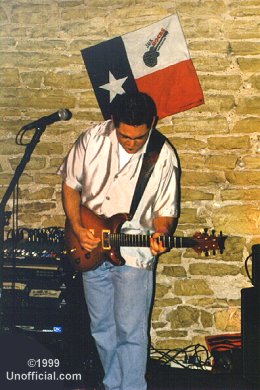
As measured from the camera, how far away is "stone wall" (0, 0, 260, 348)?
3.70 metres

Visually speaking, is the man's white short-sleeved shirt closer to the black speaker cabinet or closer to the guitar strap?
the guitar strap

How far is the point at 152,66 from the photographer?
12.2 ft

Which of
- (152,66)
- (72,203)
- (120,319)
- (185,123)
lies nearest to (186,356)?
(120,319)

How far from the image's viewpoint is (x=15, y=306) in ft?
11.0

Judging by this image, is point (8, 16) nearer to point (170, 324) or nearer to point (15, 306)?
point (15, 306)

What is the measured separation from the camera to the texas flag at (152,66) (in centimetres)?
369

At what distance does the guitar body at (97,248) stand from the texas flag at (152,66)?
36.6 inches

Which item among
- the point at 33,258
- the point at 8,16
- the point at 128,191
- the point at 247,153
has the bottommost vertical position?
the point at 33,258

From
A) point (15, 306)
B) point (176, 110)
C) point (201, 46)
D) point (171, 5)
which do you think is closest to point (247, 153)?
point (176, 110)

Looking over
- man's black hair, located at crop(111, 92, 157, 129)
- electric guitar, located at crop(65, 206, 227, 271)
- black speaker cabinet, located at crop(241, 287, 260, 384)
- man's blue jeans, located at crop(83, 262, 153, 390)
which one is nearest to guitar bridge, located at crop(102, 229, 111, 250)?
electric guitar, located at crop(65, 206, 227, 271)

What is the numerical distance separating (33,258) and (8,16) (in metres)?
1.77

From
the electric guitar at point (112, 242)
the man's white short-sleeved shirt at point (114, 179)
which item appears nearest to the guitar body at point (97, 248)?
the electric guitar at point (112, 242)

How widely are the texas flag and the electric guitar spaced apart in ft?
3.12

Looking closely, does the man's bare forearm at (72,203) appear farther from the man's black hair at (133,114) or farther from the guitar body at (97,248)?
the man's black hair at (133,114)
